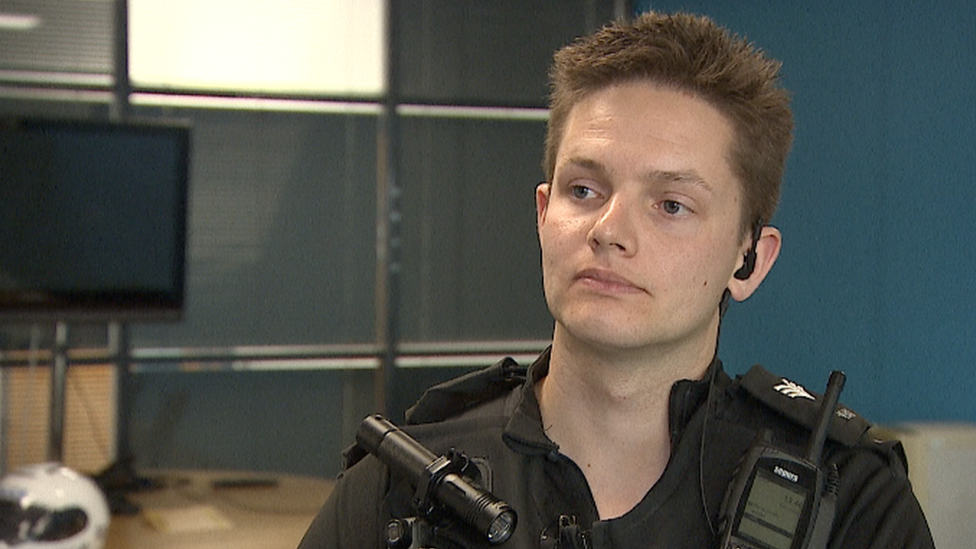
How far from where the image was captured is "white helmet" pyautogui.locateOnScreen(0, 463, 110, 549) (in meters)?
1.89

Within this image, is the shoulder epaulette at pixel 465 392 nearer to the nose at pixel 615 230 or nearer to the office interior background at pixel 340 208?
the nose at pixel 615 230

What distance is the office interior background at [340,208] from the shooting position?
3465mm

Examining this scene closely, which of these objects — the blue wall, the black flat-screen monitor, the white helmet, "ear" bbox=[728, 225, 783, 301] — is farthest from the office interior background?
"ear" bbox=[728, 225, 783, 301]

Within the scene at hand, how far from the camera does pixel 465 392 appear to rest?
139 cm

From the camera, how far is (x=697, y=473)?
1241 mm

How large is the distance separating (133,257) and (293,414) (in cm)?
131

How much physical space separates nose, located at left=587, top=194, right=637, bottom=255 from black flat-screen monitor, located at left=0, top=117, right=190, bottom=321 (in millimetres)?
2011

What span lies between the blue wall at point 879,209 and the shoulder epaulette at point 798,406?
1557 millimetres

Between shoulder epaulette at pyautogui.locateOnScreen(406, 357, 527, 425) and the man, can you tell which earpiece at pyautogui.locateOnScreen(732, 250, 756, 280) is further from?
shoulder epaulette at pyautogui.locateOnScreen(406, 357, 527, 425)

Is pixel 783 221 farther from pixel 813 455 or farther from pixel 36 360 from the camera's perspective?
pixel 36 360

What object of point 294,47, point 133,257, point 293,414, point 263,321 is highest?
point 294,47

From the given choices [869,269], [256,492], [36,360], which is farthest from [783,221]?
[36,360]

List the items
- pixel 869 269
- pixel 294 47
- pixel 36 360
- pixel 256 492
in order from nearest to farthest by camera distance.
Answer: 1. pixel 256 492
2. pixel 869 269
3. pixel 36 360
4. pixel 294 47

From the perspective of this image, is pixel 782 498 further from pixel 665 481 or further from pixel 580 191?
pixel 580 191
